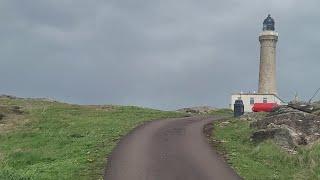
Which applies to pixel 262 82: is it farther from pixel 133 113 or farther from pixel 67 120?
pixel 67 120

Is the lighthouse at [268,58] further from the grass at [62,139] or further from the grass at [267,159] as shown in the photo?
the grass at [267,159]

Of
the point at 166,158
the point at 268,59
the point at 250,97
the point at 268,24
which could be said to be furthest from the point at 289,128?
the point at 268,24

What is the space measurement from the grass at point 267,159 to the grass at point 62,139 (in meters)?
4.94

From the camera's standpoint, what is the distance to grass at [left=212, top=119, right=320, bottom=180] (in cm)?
2161

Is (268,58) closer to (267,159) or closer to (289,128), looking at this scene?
(289,128)

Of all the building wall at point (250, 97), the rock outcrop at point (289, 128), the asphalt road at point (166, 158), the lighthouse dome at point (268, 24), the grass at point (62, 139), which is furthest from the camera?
the lighthouse dome at point (268, 24)

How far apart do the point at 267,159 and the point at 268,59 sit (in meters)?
66.0

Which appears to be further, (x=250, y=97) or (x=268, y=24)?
(x=268, y=24)

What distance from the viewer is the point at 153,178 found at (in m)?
20.1

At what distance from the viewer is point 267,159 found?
24.8 metres

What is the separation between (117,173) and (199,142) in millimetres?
8169

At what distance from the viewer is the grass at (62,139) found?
70.6 ft

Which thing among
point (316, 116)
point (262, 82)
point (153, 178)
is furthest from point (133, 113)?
point (262, 82)

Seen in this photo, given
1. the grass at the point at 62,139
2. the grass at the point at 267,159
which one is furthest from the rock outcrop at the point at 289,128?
the grass at the point at 62,139
